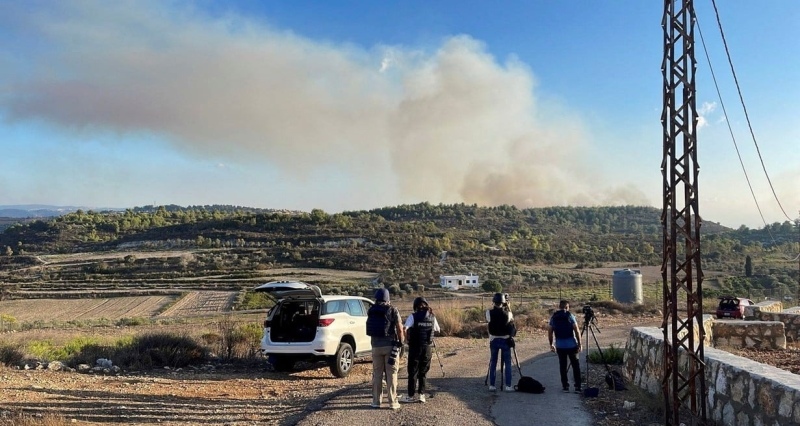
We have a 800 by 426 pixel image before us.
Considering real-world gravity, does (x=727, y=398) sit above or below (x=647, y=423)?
above

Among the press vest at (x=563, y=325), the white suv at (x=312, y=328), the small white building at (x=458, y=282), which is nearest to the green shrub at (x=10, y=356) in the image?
the white suv at (x=312, y=328)

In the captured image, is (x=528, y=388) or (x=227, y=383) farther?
(x=227, y=383)

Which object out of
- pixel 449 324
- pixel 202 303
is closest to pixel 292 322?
pixel 449 324

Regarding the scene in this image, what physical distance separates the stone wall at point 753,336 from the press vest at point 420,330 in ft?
21.7

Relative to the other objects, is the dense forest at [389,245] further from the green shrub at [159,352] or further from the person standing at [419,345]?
the person standing at [419,345]

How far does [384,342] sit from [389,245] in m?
79.8

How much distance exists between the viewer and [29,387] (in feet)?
34.5

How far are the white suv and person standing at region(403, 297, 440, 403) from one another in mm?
2884

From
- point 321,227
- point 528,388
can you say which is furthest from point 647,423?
point 321,227

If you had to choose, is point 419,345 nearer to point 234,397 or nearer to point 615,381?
point 234,397

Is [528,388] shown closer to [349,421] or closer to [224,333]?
[349,421]

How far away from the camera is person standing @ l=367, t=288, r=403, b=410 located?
9.02 meters

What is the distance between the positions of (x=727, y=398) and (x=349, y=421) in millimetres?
4370

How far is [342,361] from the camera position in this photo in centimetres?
1247
